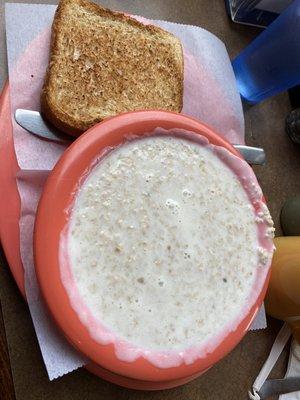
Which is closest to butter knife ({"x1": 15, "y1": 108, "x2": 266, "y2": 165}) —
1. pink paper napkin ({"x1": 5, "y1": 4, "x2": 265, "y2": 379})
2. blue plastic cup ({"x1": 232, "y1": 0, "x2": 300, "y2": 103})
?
pink paper napkin ({"x1": 5, "y1": 4, "x2": 265, "y2": 379})

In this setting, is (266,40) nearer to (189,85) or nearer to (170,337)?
(189,85)

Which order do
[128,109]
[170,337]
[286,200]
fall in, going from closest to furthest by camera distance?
[170,337] < [128,109] < [286,200]

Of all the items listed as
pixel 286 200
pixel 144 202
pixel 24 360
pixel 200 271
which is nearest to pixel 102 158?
pixel 144 202

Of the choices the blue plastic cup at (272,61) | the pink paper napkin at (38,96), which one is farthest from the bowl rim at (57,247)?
the blue plastic cup at (272,61)

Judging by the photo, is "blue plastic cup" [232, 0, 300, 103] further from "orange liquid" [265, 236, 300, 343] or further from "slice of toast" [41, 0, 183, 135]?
"orange liquid" [265, 236, 300, 343]

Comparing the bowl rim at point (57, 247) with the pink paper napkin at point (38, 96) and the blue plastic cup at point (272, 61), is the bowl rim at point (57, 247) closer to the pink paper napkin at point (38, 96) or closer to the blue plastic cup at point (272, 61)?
the pink paper napkin at point (38, 96)

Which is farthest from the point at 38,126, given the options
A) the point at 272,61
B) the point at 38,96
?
the point at 272,61
